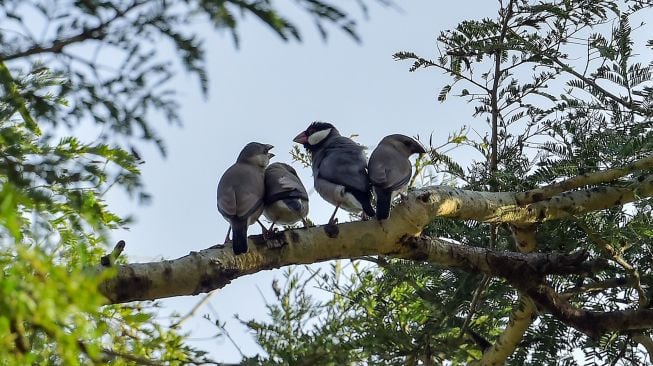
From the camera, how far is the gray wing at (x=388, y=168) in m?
4.71

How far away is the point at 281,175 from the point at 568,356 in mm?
1805

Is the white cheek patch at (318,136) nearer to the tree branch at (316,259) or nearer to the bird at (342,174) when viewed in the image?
the bird at (342,174)

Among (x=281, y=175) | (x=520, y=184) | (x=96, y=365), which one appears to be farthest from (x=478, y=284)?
(x=96, y=365)

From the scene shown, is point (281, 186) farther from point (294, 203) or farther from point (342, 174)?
point (342, 174)

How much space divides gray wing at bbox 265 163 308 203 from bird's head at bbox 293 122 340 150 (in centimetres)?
97

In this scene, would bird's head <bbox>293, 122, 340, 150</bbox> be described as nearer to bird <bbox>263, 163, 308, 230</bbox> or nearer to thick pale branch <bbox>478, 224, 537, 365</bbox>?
bird <bbox>263, 163, 308, 230</bbox>

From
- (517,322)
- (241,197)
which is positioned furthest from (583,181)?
(241,197)

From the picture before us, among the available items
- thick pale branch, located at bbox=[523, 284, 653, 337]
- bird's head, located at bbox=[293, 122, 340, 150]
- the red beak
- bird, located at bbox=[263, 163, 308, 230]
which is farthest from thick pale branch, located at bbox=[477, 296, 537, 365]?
the red beak

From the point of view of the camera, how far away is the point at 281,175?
193 inches

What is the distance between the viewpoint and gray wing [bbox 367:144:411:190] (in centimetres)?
471

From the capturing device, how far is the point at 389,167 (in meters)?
4.89

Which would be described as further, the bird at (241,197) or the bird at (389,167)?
the bird at (389,167)

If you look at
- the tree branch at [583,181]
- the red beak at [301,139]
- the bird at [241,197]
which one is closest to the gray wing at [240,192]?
the bird at [241,197]

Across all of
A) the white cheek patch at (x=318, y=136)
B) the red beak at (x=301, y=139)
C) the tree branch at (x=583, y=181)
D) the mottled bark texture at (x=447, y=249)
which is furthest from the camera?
the red beak at (x=301, y=139)
